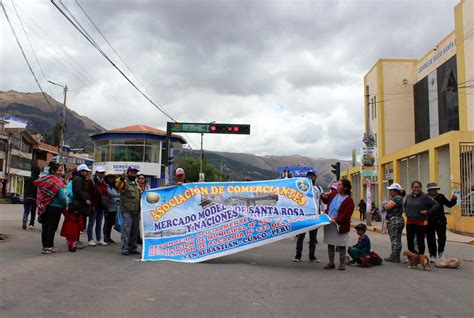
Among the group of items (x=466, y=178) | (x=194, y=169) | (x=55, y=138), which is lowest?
(x=466, y=178)

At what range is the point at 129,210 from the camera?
886 centimetres

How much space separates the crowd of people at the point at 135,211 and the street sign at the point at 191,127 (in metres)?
13.9

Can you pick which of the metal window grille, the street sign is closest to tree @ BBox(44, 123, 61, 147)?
the street sign

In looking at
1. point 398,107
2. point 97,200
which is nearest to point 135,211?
point 97,200

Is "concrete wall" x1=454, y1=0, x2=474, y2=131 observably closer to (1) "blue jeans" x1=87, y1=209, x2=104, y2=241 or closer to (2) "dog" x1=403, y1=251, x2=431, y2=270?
(2) "dog" x1=403, y1=251, x2=431, y2=270

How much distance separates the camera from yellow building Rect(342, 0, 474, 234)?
65.7 feet

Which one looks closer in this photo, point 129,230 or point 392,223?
point 129,230

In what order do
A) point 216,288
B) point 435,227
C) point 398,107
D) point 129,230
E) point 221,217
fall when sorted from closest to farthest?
point 216,288 → point 221,217 → point 129,230 → point 435,227 → point 398,107

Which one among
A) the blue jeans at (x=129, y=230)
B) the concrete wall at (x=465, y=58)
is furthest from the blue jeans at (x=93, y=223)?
the concrete wall at (x=465, y=58)

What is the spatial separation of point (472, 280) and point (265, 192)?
13.0 ft

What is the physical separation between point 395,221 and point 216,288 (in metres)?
5.24

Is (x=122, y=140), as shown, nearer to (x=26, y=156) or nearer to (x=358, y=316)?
(x=26, y=156)

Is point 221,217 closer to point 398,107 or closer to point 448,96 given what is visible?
point 448,96

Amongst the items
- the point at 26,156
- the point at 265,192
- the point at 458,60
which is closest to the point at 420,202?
the point at 265,192
